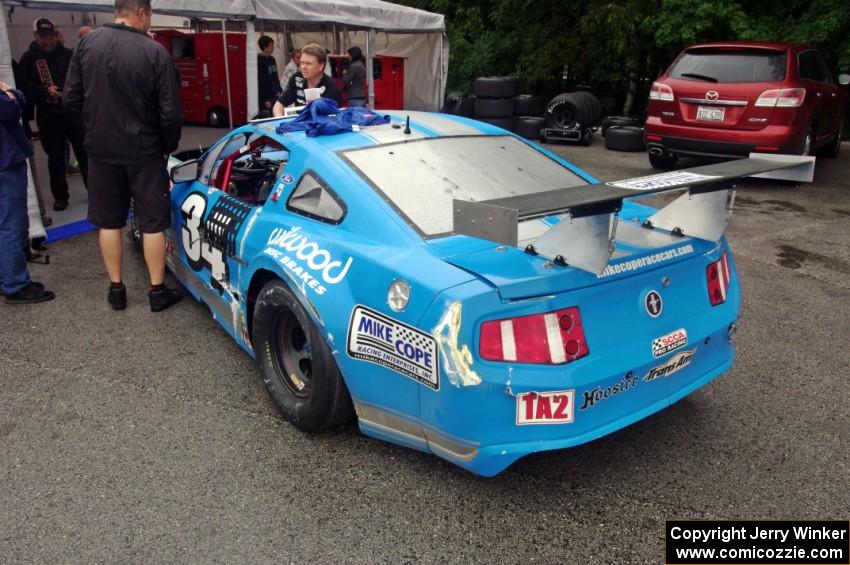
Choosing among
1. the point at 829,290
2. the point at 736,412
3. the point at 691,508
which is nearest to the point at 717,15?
the point at 829,290

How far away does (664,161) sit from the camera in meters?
9.15

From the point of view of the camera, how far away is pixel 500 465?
2.16 metres

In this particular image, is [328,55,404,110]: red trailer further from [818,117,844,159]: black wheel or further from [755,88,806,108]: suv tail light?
[755,88,806,108]: suv tail light

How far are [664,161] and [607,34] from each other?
7170 mm

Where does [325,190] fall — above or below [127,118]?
below

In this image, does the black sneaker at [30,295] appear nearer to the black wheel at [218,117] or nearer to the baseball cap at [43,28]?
the baseball cap at [43,28]

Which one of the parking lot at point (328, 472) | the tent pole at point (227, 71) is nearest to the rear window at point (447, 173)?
the parking lot at point (328, 472)

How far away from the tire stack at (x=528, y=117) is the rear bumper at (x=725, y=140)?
449 cm

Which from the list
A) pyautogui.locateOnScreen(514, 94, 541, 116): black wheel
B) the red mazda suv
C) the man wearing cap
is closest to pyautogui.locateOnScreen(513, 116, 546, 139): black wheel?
pyautogui.locateOnScreen(514, 94, 541, 116): black wheel

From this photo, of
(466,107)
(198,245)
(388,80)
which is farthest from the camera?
(388,80)

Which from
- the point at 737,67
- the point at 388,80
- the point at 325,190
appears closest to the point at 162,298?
the point at 325,190

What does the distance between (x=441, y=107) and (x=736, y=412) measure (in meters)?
Answer: 11.7

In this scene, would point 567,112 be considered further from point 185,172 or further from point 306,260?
point 306,260

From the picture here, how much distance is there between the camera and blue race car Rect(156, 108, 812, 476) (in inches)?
82.4
